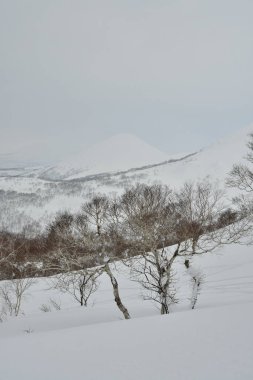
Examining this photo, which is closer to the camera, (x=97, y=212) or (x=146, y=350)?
(x=146, y=350)

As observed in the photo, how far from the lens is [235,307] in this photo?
7.98 m

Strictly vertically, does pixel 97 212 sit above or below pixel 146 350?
above

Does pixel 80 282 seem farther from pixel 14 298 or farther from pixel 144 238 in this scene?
pixel 14 298

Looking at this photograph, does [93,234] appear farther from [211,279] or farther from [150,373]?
[211,279]

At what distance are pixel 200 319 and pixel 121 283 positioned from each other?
2820cm

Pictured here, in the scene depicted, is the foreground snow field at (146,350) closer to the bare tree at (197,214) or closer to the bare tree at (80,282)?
the bare tree at (80,282)

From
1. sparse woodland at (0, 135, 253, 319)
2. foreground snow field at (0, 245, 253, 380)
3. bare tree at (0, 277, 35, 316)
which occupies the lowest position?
bare tree at (0, 277, 35, 316)

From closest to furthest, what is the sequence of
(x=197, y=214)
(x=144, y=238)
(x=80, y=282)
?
(x=144, y=238)
(x=197, y=214)
(x=80, y=282)

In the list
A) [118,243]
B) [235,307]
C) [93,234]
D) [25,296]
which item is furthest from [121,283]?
[235,307]

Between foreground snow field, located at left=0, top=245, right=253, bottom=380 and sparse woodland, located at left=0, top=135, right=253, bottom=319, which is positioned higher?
sparse woodland, located at left=0, top=135, right=253, bottom=319

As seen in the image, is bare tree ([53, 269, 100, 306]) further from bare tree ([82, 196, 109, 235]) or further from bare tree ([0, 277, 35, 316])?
bare tree ([0, 277, 35, 316])

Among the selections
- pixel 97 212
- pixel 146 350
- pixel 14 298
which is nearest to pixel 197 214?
pixel 97 212

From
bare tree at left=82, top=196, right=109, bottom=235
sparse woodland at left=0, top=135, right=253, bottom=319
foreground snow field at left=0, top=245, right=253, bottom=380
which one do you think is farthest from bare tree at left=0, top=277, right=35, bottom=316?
foreground snow field at left=0, top=245, right=253, bottom=380

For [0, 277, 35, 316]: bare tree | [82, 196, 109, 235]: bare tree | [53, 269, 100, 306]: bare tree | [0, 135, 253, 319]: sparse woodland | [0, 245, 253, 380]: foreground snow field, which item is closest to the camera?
[0, 245, 253, 380]: foreground snow field
